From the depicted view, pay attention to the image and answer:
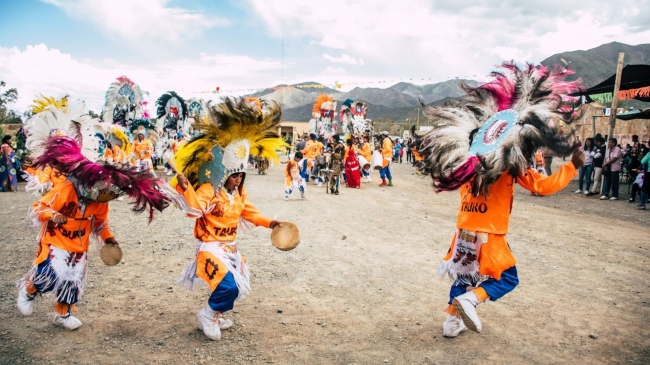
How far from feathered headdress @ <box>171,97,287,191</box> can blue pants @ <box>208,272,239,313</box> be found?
777 millimetres

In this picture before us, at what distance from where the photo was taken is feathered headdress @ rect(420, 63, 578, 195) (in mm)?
3592

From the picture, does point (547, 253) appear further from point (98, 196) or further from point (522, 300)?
point (98, 196)

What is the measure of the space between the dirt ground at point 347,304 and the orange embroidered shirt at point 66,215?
764 mm

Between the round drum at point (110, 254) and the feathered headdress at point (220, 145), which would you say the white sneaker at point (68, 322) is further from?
the feathered headdress at point (220, 145)

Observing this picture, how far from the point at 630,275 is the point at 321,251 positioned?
4.06 m

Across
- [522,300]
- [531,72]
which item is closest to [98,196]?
[531,72]

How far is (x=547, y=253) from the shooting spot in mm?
7023

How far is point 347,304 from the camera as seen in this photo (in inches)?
190

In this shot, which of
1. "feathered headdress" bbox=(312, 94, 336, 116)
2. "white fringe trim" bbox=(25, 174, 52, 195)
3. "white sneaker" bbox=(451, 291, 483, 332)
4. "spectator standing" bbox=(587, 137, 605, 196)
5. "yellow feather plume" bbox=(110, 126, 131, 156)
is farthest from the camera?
"feathered headdress" bbox=(312, 94, 336, 116)

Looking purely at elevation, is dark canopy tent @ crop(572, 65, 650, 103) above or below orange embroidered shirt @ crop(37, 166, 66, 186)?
above

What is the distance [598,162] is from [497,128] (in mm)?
11816

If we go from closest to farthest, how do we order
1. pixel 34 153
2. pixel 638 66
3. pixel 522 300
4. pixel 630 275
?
1. pixel 34 153
2. pixel 522 300
3. pixel 630 275
4. pixel 638 66

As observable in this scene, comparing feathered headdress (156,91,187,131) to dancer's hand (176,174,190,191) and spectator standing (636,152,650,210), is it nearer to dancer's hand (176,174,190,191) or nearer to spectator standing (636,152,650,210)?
spectator standing (636,152,650,210)

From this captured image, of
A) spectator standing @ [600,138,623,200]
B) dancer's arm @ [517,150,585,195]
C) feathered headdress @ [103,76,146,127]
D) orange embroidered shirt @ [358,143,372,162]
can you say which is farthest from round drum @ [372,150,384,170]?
dancer's arm @ [517,150,585,195]
